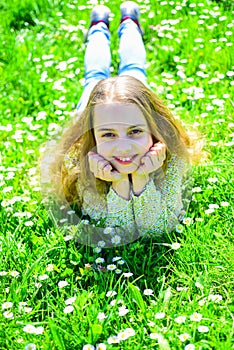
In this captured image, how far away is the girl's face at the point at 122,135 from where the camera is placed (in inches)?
101

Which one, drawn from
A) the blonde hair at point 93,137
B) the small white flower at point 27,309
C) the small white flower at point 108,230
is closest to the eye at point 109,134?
the blonde hair at point 93,137

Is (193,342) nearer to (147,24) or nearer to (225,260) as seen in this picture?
(225,260)

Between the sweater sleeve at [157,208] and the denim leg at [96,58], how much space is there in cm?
87

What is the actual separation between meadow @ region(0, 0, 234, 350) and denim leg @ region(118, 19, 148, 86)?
202 mm

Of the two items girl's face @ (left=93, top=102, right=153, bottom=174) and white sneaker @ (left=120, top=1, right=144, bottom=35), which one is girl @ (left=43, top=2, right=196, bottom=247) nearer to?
girl's face @ (left=93, top=102, right=153, bottom=174)

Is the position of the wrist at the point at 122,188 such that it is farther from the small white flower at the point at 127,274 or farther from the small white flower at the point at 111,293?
the small white flower at the point at 111,293

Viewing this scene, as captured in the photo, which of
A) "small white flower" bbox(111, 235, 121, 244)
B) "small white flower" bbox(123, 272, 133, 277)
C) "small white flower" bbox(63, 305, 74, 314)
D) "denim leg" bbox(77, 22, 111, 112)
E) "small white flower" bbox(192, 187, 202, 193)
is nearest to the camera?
"small white flower" bbox(63, 305, 74, 314)

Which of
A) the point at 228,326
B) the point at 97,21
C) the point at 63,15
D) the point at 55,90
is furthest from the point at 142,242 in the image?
the point at 63,15

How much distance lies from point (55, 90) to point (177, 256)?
165 centimetres

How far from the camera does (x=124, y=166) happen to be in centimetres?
261

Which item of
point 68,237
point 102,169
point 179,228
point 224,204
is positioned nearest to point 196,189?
point 224,204

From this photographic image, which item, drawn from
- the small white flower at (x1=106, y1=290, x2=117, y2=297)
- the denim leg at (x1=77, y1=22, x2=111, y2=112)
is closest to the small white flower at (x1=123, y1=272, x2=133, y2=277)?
the small white flower at (x1=106, y1=290, x2=117, y2=297)

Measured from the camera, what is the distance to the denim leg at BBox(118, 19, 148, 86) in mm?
3631

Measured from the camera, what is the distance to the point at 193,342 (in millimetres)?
2137
